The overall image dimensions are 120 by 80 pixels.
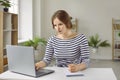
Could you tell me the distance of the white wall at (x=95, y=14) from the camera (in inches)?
256

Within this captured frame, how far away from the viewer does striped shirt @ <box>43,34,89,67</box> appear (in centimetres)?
202

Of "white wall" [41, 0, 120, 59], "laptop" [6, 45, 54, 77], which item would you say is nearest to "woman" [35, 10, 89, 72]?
"laptop" [6, 45, 54, 77]

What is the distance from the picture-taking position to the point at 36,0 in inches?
257

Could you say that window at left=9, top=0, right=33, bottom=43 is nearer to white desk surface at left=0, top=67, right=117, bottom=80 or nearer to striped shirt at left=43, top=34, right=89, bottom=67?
striped shirt at left=43, top=34, right=89, bottom=67

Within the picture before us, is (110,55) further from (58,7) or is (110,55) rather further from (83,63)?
(83,63)

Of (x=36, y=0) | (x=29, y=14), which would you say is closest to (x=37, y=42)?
(x=29, y=14)

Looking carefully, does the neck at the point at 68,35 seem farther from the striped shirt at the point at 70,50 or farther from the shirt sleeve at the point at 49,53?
the shirt sleeve at the point at 49,53

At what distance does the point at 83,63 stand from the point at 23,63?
577mm

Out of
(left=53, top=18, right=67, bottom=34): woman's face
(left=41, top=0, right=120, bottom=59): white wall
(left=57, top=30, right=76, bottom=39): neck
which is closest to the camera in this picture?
(left=53, top=18, right=67, bottom=34): woman's face

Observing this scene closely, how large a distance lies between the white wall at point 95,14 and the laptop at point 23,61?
16.5 feet

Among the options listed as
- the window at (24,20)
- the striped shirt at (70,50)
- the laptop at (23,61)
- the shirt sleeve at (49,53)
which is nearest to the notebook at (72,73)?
the laptop at (23,61)

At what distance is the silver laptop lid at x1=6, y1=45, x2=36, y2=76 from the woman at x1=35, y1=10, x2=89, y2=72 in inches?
9.3

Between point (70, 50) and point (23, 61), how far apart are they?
1.87 ft

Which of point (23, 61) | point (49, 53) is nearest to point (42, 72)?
point (23, 61)
